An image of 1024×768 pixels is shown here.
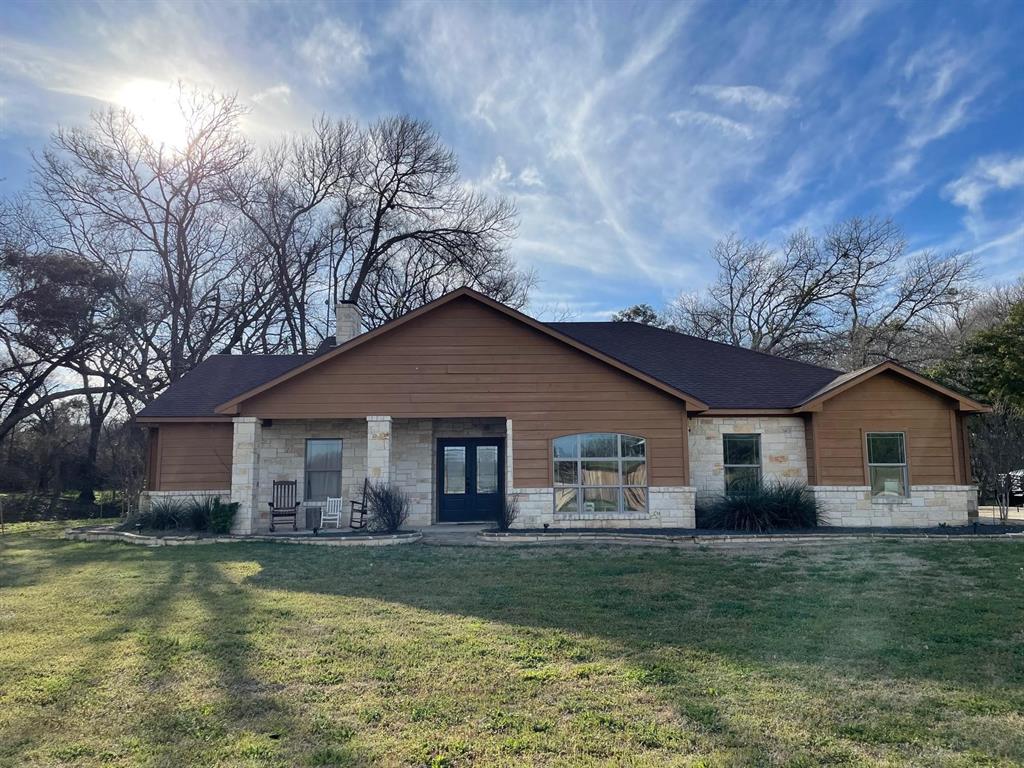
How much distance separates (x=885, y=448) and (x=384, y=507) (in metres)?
11.4

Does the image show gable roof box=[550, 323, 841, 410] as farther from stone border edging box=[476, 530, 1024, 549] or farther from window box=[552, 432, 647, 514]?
stone border edging box=[476, 530, 1024, 549]

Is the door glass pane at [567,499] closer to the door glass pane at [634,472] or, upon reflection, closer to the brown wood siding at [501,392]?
the brown wood siding at [501,392]

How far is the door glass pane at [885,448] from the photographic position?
14.9 m

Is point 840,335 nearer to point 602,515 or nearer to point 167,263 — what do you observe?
point 602,515

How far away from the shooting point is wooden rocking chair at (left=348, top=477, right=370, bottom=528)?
46.9 feet

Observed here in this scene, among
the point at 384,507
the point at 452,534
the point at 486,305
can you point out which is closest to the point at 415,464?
the point at 384,507

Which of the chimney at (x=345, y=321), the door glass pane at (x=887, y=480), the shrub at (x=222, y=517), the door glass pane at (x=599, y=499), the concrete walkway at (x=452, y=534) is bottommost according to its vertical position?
the concrete walkway at (x=452, y=534)

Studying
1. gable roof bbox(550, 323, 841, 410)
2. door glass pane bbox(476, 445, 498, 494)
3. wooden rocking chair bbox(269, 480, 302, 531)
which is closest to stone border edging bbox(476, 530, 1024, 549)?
gable roof bbox(550, 323, 841, 410)

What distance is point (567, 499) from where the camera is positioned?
14445 mm

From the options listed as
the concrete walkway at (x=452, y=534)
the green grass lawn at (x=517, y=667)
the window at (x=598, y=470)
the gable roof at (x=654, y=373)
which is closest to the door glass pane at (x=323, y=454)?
the gable roof at (x=654, y=373)

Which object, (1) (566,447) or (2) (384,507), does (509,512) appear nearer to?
(1) (566,447)

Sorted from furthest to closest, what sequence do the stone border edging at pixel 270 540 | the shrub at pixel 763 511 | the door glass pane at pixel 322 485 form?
the door glass pane at pixel 322 485 < the shrub at pixel 763 511 < the stone border edging at pixel 270 540

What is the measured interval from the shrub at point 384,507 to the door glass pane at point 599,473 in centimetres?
414

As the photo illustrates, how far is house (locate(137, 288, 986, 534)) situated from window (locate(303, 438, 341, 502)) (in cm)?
75
